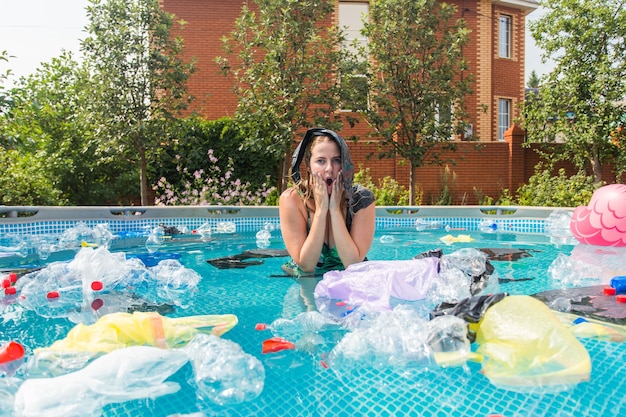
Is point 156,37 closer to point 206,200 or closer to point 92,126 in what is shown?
point 92,126

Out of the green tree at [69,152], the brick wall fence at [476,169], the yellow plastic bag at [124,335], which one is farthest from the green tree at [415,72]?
the yellow plastic bag at [124,335]

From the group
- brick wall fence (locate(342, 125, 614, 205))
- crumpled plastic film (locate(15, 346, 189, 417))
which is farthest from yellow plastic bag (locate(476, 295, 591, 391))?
brick wall fence (locate(342, 125, 614, 205))

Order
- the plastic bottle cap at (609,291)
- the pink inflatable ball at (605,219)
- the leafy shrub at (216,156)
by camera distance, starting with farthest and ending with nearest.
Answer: the leafy shrub at (216,156) → the pink inflatable ball at (605,219) → the plastic bottle cap at (609,291)

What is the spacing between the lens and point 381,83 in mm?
10711

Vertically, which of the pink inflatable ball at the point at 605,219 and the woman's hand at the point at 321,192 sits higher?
the woman's hand at the point at 321,192

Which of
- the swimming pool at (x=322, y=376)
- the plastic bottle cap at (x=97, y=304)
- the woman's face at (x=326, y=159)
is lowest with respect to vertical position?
the swimming pool at (x=322, y=376)

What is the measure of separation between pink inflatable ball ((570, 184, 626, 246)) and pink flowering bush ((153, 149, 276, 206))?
667cm

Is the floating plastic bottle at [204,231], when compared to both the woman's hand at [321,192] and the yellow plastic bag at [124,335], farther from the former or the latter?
the yellow plastic bag at [124,335]

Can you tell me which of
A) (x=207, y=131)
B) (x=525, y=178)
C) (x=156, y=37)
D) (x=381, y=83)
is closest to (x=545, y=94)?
(x=525, y=178)

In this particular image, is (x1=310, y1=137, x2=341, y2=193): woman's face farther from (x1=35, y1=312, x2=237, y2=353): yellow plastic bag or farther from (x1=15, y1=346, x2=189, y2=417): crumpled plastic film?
(x1=15, y1=346, x2=189, y2=417): crumpled plastic film

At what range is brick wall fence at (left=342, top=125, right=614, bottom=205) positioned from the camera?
1331 centimetres

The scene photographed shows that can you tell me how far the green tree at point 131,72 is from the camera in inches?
361

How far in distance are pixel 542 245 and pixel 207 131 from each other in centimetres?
802

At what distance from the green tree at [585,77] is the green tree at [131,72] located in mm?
8486
